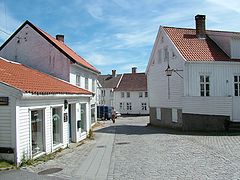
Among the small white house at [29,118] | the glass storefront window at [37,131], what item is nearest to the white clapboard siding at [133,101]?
the small white house at [29,118]

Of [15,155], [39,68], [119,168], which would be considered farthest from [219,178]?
[39,68]

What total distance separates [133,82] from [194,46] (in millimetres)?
41833

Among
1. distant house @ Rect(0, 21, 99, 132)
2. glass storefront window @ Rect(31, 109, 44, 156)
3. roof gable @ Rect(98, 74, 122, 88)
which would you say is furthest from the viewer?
roof gable @ Rect(98, 74, 122, 88)

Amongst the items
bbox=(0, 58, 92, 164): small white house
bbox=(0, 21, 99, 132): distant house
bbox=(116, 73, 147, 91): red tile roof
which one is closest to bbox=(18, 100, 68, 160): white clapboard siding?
bbox=(0, 58, 92, 164): small white house

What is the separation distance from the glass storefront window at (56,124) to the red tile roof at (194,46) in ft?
39.7

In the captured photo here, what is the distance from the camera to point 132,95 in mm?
65000

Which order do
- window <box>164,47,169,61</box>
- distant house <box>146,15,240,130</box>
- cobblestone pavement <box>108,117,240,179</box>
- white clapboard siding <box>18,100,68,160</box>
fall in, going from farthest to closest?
window <box>164,47,169,61</box> < distant house <box>146,15,240,130</box> < white clapboard siding <box>18,100,68,160</box> < cobblestone pavement <box>108,117,240,179</box>

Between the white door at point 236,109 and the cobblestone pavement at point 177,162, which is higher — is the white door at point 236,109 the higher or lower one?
the higher one

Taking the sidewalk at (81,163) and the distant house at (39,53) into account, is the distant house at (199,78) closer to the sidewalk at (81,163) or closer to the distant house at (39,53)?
the distant house at (39,53)

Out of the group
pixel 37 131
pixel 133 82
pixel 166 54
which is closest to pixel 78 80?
pixel 166 54

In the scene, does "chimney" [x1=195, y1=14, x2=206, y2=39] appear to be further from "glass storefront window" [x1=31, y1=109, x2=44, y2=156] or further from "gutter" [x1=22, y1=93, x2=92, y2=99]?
"glass storefront window" [x1=31, y1=109, x2=44, y2=156]

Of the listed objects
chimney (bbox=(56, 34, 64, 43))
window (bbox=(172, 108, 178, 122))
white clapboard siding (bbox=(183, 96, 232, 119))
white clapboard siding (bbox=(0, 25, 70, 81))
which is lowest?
window (bbox=(172, 108, 178, 122))

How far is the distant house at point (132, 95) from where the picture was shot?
63719 mm

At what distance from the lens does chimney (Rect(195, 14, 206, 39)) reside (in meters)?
27.8
